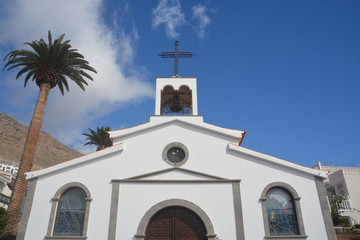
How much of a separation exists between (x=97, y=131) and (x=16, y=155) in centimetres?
4330

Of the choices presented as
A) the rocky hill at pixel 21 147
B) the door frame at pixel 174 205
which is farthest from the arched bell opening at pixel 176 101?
the rocky hill at pixel 21 147

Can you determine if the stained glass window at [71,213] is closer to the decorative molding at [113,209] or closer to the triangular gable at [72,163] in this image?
the triangular gable at [72,163]

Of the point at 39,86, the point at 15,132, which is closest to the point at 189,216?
the point at 39,86

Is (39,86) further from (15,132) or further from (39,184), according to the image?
(15,132)

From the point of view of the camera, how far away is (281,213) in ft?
41.4

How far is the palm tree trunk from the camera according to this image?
15.2m

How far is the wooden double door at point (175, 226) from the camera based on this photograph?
12.4 metres

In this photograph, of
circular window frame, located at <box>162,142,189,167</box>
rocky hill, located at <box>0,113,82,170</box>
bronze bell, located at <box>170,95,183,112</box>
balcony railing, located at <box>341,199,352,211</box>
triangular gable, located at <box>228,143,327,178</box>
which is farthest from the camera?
rocky hill, located at <box>0,113,82,170</box>

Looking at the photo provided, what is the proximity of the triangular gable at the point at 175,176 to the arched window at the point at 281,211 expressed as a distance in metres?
2.53

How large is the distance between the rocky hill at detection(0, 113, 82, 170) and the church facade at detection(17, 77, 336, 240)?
182ft

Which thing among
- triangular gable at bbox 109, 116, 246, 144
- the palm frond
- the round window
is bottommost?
the round window

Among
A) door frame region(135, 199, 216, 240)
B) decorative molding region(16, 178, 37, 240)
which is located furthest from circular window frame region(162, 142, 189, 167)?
decorative molding region(16, 178, 37, 240)

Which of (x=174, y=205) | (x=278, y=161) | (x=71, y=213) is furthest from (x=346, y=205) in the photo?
(x=71, y=213)

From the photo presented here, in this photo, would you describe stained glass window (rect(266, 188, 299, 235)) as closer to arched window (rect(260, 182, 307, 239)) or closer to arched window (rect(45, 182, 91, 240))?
arched window (rect(260, 182, 307, 239))
